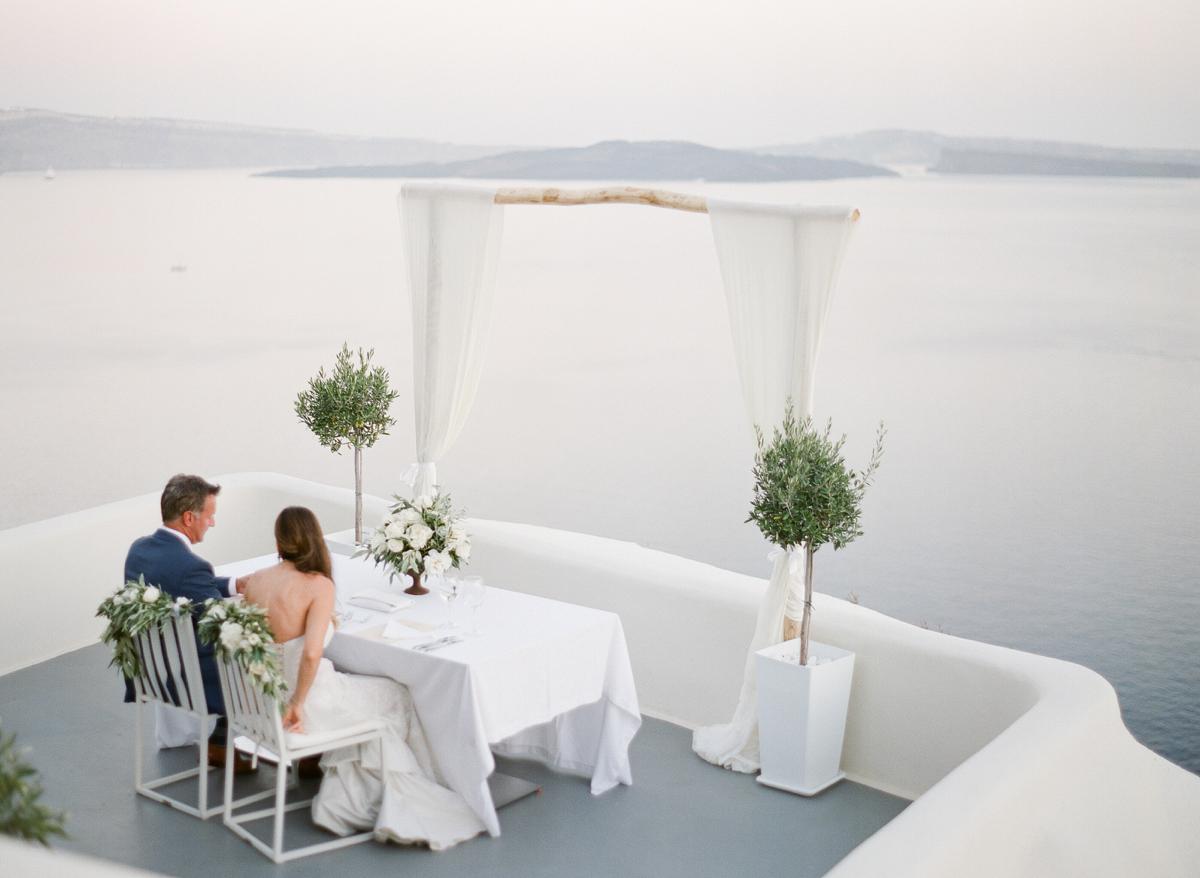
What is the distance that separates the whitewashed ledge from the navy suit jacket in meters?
1.66

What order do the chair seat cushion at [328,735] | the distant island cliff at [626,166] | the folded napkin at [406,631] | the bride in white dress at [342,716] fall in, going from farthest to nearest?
the distant island cliff at [626,166] < the folded napkin at [406,631] < the bride in white dress at [342,716] < the chair seat cushion at [328,735]

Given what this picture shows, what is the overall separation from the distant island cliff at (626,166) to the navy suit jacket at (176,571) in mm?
10762

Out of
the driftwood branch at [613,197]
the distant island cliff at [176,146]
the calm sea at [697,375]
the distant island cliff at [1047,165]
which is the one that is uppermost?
the distant island cliff at [1047,165]

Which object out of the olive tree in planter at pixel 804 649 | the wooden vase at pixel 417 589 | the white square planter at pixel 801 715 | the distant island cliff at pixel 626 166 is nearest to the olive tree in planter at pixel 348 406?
the wooden vase at pixel 417 589

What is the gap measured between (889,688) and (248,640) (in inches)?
89.4

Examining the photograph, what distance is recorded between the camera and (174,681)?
4.59 meters

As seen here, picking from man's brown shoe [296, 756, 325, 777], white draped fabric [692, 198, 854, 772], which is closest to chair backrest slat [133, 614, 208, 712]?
man's brown shoe [296, 756, 325, 777]

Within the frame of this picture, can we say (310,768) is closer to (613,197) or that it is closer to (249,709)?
(249,709)

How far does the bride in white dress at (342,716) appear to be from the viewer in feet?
14.5

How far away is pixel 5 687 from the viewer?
19.5ft

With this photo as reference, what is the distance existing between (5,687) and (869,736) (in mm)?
3653

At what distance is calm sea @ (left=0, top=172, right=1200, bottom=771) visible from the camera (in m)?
13.2

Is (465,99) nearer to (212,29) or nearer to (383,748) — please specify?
(212,29)

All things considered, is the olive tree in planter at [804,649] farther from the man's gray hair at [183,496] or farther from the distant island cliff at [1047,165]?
the distant island cliff at [1047,165]
